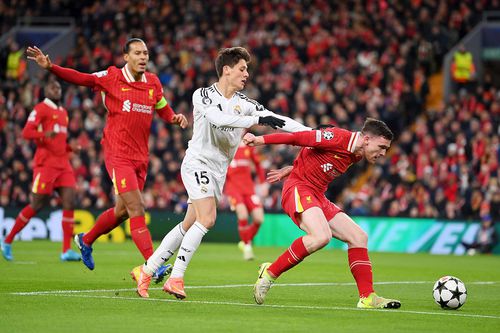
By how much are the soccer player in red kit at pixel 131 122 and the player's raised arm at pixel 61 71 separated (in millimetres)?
14

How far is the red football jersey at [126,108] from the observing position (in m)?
12.5

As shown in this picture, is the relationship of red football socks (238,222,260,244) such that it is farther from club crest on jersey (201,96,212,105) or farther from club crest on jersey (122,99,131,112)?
club crest on jersey (201,96,212,105)

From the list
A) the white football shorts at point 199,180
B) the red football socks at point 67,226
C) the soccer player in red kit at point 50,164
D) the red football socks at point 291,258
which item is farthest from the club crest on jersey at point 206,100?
the red football socks at point 67,226

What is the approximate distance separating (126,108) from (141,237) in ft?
5.27

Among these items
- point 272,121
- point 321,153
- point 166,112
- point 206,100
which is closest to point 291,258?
point 321,153

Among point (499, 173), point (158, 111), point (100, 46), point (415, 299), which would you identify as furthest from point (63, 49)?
point (415, 299)

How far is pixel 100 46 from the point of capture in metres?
34.8

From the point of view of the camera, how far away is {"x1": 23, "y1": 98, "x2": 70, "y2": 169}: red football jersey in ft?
55.9

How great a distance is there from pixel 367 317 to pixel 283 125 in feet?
7.27

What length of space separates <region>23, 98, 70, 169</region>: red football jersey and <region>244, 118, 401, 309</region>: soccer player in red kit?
283 inches

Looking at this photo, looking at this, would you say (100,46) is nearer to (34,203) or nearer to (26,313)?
(34,203)

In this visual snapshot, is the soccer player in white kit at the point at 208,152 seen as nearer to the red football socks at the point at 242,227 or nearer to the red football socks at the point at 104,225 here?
the red football socks at the point at 104,225

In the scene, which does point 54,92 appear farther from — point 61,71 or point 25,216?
point 61,71

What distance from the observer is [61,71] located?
11.9 m
